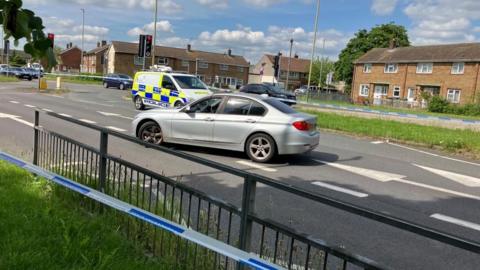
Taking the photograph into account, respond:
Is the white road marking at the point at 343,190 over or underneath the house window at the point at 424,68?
underneath

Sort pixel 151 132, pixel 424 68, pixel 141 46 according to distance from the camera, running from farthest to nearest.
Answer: pixel 424 68
pixel 141 46
pixel 151 132

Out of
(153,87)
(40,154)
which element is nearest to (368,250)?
(40,154)

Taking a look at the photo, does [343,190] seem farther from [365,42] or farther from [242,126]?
[365,42]

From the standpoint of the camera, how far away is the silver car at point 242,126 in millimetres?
9156

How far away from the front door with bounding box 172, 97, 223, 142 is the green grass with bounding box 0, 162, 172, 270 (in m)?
5.03

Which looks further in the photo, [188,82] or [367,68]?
[367,68]

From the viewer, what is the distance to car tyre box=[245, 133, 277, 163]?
9.16 m

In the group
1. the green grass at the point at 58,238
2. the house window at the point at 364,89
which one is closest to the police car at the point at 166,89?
the green grass at the point at 58,238

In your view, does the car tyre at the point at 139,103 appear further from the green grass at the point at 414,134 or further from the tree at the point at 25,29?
the tree at the point at 25,29

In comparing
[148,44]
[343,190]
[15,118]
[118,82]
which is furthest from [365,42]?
[343,190]

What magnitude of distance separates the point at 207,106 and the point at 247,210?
23.3ft

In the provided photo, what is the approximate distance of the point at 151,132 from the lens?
10477 millimetres

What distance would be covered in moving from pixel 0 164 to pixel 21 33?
13.9 feet

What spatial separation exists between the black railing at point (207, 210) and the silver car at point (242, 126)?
443 cm
